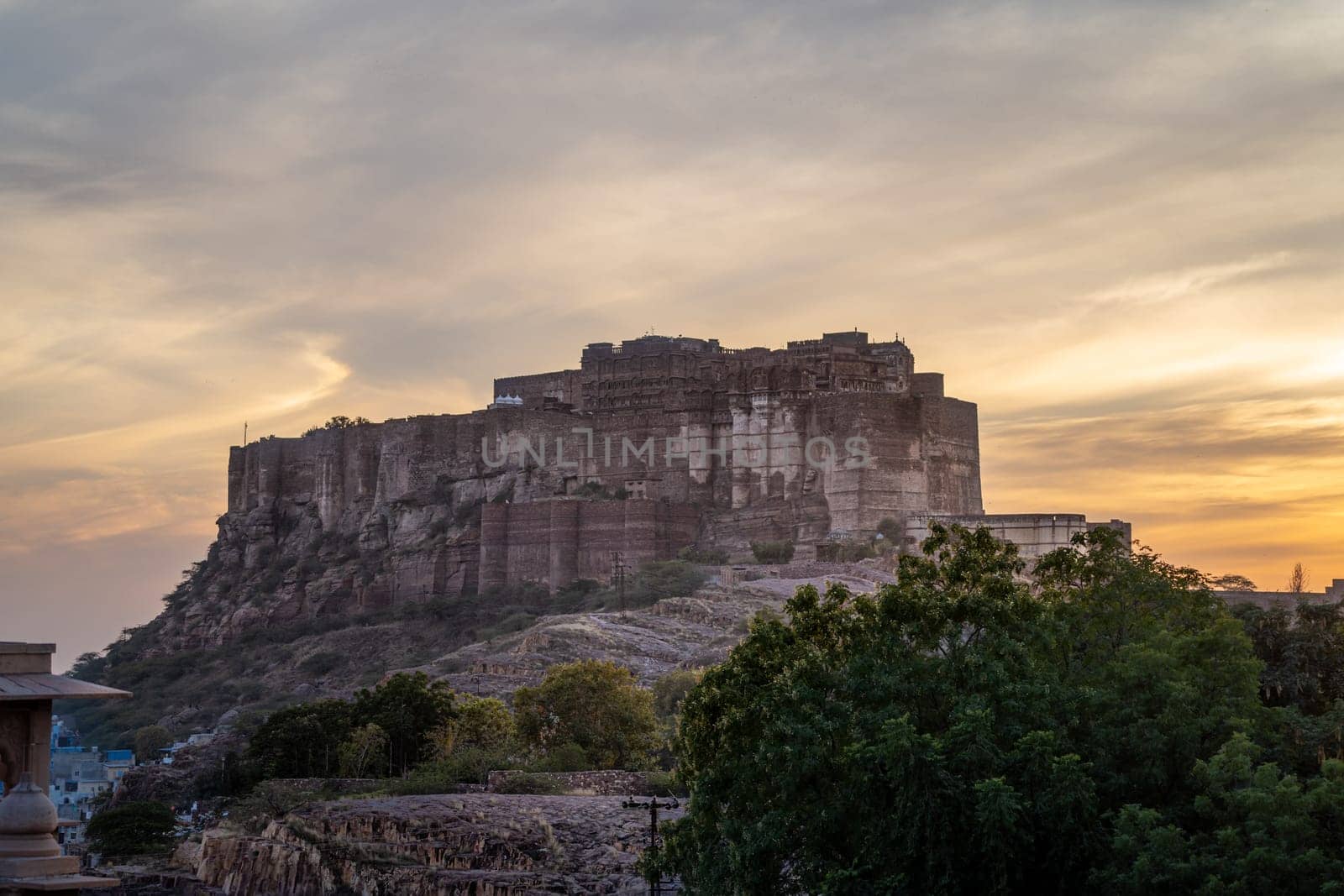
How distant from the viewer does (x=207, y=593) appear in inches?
3720

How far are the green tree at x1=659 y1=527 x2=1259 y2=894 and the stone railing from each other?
1112cm

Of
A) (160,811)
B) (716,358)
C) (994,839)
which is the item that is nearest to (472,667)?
(160,811)

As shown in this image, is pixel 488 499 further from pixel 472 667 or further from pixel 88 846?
pixel 88 846

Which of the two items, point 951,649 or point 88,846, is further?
point 88,846

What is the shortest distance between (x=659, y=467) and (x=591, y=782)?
3743 centimetres

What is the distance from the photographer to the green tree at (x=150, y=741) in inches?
2817

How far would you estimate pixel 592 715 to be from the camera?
153ft

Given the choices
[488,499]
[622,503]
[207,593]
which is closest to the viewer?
[622,503]

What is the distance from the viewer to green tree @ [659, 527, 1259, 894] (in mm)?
23172

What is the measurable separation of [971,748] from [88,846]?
32168 millimetres

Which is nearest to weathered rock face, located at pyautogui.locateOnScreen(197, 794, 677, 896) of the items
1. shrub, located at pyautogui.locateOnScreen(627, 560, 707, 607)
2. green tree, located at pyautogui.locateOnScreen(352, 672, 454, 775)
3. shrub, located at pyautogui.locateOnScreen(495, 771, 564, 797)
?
shrub, located at pyautogui.locateOnScreen(495, 771, 564, 797)

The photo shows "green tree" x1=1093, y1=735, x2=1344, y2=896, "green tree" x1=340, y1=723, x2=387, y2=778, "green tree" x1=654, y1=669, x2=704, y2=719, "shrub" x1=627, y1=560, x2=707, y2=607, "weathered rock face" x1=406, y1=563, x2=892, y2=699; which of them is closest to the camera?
"green tree" x1=1093, y1=735, x2=1344, y2=896

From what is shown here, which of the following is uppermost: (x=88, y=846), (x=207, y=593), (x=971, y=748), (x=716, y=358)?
(x=716, y=358)

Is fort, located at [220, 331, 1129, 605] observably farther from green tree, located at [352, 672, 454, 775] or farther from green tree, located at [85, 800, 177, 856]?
green tree, located at [85, 800, 177, 856]
